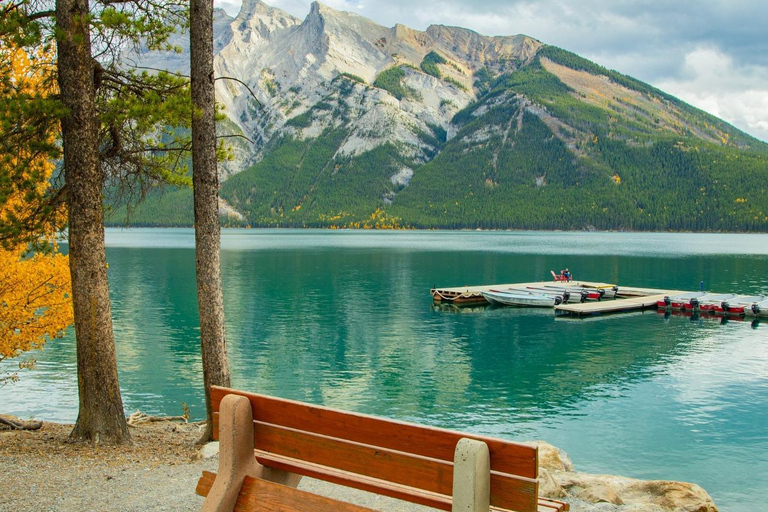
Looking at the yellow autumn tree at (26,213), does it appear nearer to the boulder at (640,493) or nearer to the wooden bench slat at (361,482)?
the wooden bench slat at (361,482)

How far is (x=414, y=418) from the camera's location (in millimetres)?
21922

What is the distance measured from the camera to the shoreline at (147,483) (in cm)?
843

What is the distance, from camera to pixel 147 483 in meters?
9.23

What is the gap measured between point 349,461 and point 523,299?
161 feet

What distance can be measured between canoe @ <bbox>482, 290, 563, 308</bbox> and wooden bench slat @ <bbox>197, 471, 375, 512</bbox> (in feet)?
158

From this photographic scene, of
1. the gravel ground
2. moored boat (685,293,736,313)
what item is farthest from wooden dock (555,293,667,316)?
the gravel ground

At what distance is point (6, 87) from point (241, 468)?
391 inches

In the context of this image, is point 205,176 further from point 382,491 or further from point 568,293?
point 568,293

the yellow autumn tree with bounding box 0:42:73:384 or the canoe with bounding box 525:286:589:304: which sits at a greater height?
the yellow autumn tree with bounding box 0:42:73:384

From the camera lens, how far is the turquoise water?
19.6 metres

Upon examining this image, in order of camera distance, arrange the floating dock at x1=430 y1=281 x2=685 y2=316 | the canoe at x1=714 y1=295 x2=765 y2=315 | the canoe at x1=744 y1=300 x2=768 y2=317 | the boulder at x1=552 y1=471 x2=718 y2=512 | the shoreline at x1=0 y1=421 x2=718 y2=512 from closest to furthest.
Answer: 1. the shoreline at x1=0 y1=421 x2=718 y2=512
2. the boulder at x1=552 y1=471 x2=718 y2=512
3. the canoe at x1=744 y1=300 x2=768 y2=317
4. the canoe at x1=714 y1=295 x2=765 y2=315
5. the floating dock at x1=430 y1=281 x2=685 y2=316

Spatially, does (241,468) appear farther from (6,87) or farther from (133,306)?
(133,306)

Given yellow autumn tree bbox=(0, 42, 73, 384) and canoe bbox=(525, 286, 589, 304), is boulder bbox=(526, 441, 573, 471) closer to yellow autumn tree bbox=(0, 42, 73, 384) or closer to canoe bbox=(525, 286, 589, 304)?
yellow autumn tree bbox=(0, 42, 73, 384)

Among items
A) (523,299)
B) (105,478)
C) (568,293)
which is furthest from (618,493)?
(568,293)
